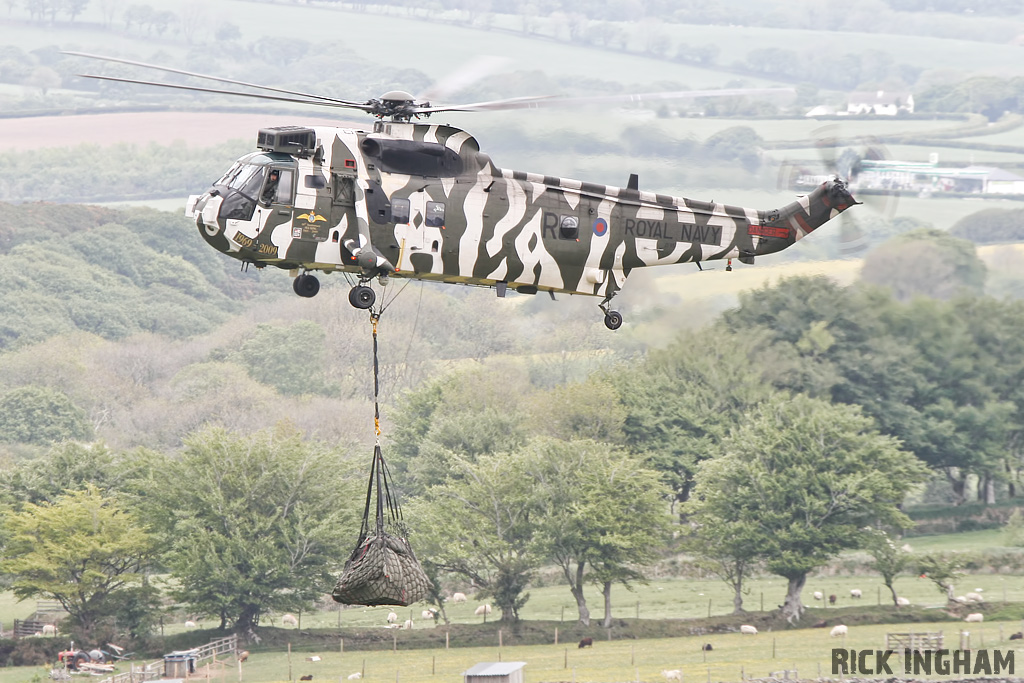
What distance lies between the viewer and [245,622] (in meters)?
87.4

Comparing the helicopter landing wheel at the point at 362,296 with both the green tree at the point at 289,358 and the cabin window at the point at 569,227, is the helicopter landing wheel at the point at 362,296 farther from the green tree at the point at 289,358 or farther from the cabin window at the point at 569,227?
the green tree at the point at 289,358

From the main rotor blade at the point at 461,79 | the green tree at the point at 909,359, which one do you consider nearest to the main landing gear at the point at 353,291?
the main rotor blade at the point at 461,79

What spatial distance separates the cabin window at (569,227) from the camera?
39000mm

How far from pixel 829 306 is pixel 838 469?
98.4 ft

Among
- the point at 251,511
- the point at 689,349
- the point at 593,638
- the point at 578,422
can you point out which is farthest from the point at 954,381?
the point at 251,511

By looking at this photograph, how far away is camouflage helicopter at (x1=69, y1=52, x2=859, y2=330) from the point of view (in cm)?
3553

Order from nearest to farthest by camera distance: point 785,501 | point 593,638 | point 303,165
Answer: point 303,165 → point 593,638 → point 785,501

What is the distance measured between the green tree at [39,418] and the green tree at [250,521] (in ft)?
179

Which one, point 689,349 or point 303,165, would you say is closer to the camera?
point 303,165

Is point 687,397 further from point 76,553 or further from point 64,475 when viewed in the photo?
point 76,553

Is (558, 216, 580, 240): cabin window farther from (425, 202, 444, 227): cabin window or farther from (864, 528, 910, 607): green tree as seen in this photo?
(864, 528, 910, 607): green tree

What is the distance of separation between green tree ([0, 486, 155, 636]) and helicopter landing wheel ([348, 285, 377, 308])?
53889 mm

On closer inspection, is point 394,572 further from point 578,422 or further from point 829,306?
point 829,306

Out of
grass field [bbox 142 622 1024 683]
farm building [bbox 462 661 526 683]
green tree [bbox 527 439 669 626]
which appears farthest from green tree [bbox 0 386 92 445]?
farm building [bbox 462 661 526 683]
